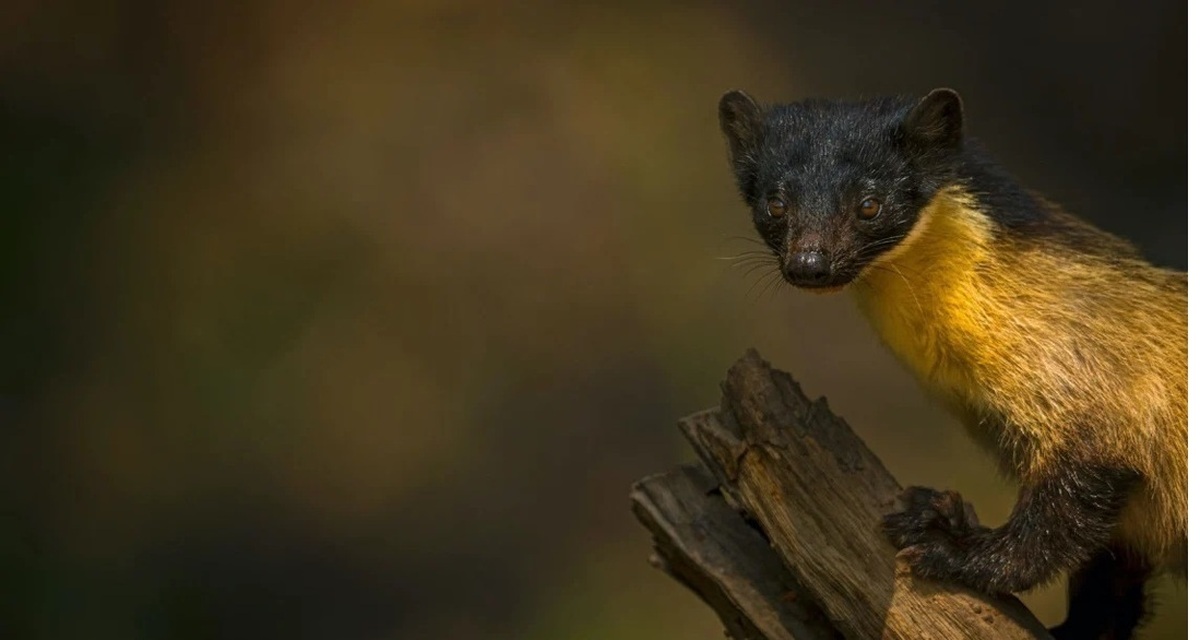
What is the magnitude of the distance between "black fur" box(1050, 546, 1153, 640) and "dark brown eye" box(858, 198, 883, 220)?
61.1 inches

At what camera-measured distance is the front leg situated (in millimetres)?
3982

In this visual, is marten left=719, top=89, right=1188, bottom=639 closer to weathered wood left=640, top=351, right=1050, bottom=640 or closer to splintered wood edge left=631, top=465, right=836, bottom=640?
weathered wood left=640, top=351, right=1050, bottom=640

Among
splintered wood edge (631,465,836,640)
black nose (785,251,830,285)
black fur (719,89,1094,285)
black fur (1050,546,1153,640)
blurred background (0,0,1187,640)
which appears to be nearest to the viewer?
black nose (785,251,830,285)

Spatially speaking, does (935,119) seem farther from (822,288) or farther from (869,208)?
(822,288)

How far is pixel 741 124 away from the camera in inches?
174

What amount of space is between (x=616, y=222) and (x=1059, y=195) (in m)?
2.12

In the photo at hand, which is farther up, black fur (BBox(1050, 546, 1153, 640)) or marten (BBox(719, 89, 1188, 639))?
marten (BBox(719, 89, 1188, 639))

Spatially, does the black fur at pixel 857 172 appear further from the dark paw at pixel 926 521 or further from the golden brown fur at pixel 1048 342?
the dark paw at pixel 926 521

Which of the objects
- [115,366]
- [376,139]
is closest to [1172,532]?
[376,139]

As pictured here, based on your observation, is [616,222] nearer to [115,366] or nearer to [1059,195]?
[1059,195]

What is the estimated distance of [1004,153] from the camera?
21.0 ft

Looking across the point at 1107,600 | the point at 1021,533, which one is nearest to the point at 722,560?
the point at 1021,533

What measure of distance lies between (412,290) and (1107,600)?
3.59 m

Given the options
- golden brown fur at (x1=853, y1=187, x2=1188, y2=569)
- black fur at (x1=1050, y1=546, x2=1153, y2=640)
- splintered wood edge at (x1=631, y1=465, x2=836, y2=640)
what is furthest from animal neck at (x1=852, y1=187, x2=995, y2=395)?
black fur at (x1=1050, y1=546, x2=1153, y2=640)
